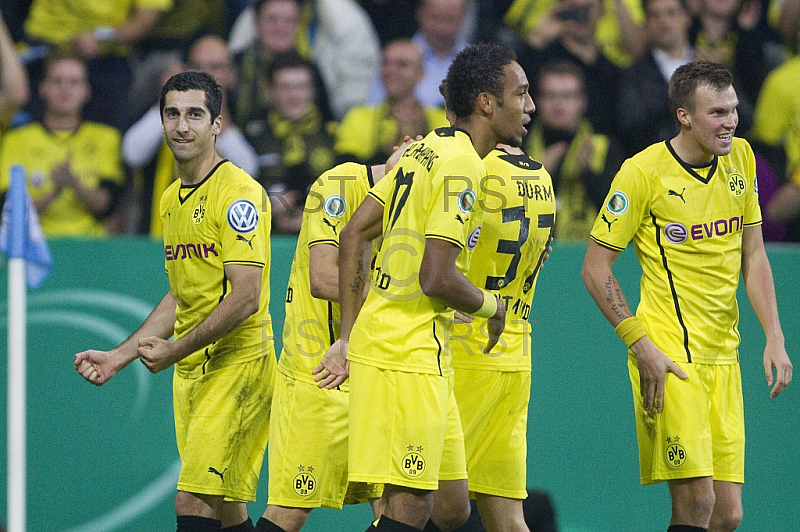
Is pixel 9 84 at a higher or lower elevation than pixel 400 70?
lower

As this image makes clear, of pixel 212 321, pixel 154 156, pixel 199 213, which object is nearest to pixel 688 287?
pixel 212 321

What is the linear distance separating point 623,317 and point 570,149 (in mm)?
2724

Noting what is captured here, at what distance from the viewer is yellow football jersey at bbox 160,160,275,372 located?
519cm

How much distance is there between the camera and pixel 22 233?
16.9 feet

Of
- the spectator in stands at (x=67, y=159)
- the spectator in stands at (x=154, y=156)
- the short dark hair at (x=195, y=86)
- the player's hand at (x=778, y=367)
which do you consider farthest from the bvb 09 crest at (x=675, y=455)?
the spectator in stands at (x=67, y=159)

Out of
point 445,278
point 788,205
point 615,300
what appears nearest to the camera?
point 445,278

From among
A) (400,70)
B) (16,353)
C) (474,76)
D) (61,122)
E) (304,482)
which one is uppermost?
(400,70)

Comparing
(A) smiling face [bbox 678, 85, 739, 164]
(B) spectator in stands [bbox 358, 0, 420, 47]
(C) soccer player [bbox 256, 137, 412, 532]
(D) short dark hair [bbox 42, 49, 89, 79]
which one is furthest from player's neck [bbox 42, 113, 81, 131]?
(A) smiling face [bbox 678, 85, 739, 164]

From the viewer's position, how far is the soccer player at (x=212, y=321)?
16.9 ft

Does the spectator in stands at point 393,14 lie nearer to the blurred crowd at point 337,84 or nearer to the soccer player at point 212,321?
the blurred crowd at point 337,84

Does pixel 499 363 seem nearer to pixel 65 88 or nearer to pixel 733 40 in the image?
pixel 733 40

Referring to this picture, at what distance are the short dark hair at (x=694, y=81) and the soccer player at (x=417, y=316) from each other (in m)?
1.26

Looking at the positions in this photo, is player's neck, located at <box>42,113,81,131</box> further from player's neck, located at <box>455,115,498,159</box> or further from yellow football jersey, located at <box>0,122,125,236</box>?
player's neck, located at <box>455,115,498,159</box>

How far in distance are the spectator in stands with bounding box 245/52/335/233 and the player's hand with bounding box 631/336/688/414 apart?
325 centimetres
